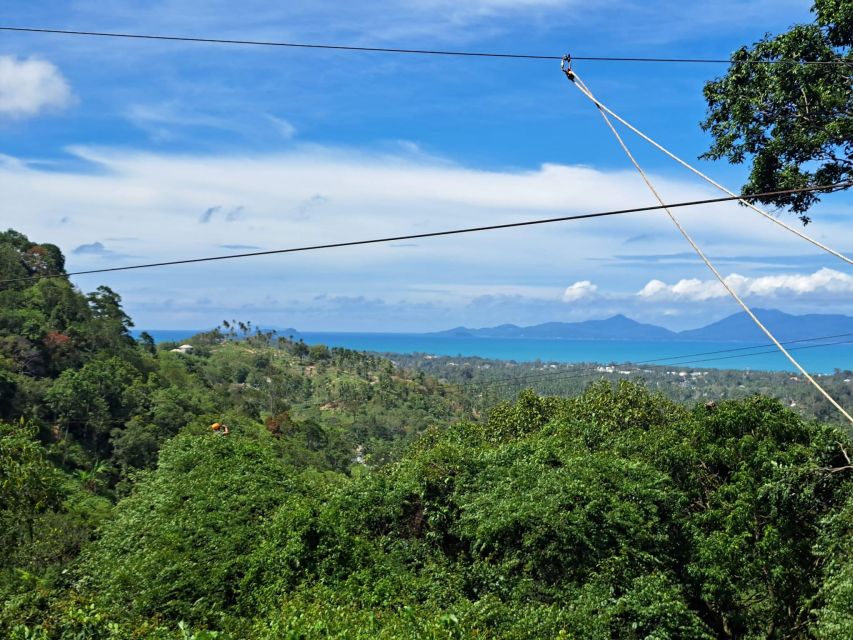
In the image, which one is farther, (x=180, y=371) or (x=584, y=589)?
(x=180, y=371)

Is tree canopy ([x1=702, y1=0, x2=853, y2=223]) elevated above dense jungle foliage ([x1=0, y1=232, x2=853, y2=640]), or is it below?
above

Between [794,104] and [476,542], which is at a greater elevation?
[794,104]

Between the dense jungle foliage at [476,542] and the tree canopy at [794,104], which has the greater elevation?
the tree canopy at [794,104]

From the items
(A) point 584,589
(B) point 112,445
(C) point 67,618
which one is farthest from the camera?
(B) point 112,445

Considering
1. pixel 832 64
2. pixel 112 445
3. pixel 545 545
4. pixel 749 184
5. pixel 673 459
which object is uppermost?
pixel 832 64

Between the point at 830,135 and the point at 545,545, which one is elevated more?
the point at 830,135

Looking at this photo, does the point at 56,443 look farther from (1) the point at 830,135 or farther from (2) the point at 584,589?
(1) the point at 830,135

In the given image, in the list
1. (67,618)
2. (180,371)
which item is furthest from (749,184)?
(180,371)

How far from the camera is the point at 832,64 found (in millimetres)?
12234

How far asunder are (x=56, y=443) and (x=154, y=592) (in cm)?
3838

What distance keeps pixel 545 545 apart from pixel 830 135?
28.5 feet

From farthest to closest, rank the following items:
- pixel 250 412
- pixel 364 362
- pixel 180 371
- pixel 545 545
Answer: pixel 364 362, pixel 180 371, pixel 250 412, pixel 545 545

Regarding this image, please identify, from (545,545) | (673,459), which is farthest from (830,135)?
(545,545)

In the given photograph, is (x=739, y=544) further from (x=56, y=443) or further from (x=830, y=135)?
(x=56, y=443)
